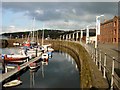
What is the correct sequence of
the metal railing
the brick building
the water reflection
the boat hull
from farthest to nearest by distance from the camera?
the brick building → the boat hull → the water reflection → the metal railing

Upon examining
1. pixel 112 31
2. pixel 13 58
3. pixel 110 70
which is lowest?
pixel 13 58

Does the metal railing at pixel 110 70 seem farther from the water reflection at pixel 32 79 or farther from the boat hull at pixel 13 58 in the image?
the boat hull at pixel 13 58

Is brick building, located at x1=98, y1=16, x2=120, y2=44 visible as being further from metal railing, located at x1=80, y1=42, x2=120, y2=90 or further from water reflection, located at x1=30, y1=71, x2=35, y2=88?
metal railing, located at x1=80, y1=42, x2=120, y2=90

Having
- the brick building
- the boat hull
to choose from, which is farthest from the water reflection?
the brick building

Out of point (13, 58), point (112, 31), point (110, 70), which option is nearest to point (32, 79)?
point (13, 58)

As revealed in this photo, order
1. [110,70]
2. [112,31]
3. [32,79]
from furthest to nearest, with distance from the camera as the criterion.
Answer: [112,31] < [32,79] < [110,70]

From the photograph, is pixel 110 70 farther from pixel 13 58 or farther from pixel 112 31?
pixel 112 31

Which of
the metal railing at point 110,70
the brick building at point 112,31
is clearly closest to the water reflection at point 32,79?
the metal railing at point 110,70

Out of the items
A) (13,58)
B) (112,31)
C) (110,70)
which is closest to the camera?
(110,70)

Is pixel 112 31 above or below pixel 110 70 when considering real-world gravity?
above

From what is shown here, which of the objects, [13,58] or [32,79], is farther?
[13,58]

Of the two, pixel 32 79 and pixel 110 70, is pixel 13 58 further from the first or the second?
pixel 110 70

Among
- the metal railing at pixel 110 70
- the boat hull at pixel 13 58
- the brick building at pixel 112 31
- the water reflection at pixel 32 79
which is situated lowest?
the water reflection at pixel 32 79

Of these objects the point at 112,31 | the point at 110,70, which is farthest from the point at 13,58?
the point at 112,31
